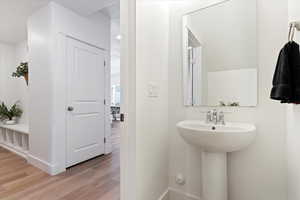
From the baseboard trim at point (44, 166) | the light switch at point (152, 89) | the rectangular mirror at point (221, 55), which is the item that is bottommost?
the baseboard trim at point (44, 166)

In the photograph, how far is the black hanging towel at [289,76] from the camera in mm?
830

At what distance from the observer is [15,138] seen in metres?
3.22

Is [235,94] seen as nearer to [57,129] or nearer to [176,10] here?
[176,10]

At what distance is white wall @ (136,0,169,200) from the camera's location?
1210 millimetres

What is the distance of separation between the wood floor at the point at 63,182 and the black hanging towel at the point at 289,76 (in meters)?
1.72

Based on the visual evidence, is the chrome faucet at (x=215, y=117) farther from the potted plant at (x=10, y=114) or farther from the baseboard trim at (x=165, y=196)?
the potted plant at (x=10, y=114)

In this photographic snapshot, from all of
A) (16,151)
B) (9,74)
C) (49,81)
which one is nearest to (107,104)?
(49,81)

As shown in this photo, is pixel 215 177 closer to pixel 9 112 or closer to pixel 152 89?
pixel 152 89

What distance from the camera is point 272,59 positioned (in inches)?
46.9

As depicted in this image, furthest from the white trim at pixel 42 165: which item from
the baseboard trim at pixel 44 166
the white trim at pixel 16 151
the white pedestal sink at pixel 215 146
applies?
the white pedestal sink at pixel 215 146

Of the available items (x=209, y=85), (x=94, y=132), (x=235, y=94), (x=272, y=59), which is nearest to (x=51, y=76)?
(x=94, y=132)

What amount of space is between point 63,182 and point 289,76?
8.04 ft

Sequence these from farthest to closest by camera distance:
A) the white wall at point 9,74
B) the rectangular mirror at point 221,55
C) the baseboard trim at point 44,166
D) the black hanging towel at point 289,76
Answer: the white wall at point 9,74
the baseboard trim at point 44,166
the rectangular mirror at point 221,55
the black hanging towel at point 289,76

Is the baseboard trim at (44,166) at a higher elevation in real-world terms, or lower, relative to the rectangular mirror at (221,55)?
lower
